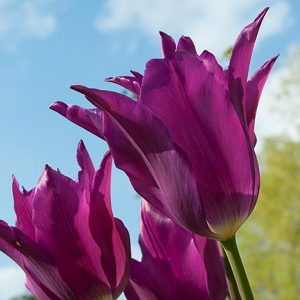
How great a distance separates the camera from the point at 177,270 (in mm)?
585

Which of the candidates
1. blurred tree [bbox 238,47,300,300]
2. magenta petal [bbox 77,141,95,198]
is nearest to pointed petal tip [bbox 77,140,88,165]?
magenta petal [bbox 77,141,95,198]

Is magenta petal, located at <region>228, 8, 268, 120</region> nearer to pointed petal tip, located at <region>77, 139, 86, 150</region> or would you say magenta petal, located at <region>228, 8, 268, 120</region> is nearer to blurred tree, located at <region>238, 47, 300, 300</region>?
pointed petal tip, located at <region>77, 139, 86, 150</region>

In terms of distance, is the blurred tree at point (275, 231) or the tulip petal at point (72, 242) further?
the blurred tree at point (275, 231)

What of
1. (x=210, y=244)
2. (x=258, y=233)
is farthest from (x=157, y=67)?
(x=258, y=233)

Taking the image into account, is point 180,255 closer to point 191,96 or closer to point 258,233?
point 191,96

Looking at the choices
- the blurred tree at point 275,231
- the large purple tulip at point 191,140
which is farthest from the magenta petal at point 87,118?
the blurred tree at point 275,231

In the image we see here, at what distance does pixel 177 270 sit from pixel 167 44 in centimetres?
17

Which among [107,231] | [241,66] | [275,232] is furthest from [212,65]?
Answer: [275,232]

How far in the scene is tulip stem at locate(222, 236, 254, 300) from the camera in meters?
0.48

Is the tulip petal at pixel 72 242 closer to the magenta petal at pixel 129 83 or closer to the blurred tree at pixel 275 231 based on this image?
the magenta petal at pixel 129 83

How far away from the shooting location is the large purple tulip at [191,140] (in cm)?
51

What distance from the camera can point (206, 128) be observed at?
521mm

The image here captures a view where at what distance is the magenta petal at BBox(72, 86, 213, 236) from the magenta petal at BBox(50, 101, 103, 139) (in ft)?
0.04

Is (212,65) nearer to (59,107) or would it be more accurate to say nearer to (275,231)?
(59,107)
